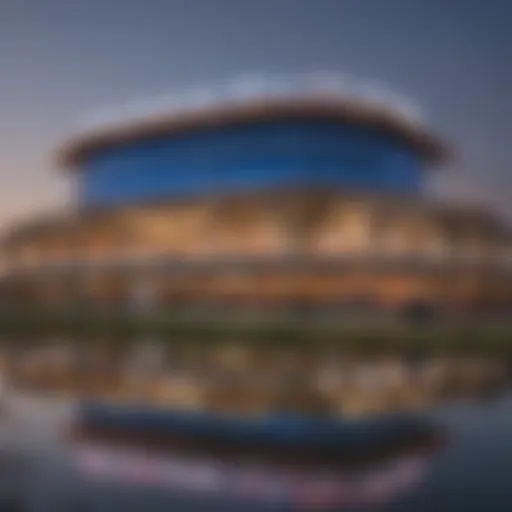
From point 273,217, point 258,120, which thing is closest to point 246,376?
point 273,217

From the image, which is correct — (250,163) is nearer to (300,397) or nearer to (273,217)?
(273,217)

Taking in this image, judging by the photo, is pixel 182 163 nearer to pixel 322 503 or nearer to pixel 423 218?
pixel 423 218

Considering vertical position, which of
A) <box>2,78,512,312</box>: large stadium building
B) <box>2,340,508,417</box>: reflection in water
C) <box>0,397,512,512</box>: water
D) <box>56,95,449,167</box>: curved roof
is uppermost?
<box>56,95,449,167</box>: curved roof

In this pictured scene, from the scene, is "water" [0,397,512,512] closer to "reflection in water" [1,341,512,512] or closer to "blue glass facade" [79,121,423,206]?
"reflection in water" [1,341,512,512]

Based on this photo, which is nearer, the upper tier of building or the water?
Answer: the water

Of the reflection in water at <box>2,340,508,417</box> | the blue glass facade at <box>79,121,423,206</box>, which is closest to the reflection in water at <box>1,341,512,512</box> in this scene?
the reflection in water at <box>2,340,508,417</box>

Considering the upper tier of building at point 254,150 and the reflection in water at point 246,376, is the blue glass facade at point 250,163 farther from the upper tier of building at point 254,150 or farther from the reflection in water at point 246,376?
the reflection in water at point 246,376

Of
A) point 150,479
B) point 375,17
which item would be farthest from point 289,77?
point 150,479
